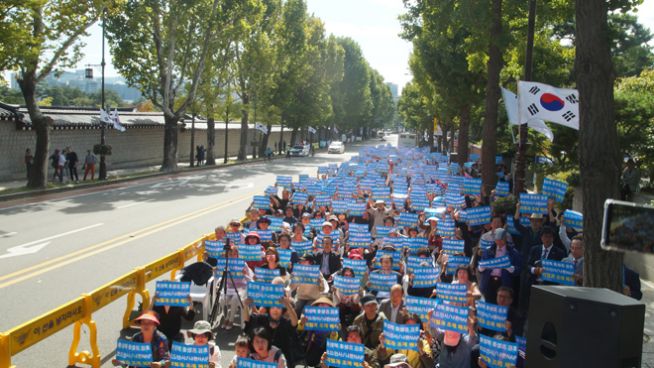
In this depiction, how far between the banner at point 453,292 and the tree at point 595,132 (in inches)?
79.1

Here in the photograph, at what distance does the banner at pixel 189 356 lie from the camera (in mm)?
6738

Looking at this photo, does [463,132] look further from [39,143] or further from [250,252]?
[250,252]

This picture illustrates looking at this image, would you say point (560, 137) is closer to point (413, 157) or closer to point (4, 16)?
point (413, 157)

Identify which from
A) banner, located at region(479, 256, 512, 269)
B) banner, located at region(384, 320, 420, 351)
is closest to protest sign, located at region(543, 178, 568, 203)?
banner, located at region(479, 256, 512, 269)

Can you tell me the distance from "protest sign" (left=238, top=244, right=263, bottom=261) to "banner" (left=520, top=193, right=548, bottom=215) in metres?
5.24

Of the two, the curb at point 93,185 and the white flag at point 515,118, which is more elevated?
the white flag at point 515,118

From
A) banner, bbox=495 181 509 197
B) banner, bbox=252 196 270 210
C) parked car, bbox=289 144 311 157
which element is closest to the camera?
banner, bbox=252 196 270 210

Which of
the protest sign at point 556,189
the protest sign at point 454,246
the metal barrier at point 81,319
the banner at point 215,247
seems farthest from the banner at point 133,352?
the protest sign at point 556,189

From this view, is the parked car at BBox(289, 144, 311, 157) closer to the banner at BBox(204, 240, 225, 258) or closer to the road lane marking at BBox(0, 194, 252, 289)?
the road lane marking at BBox(0, 194, 252, 289)

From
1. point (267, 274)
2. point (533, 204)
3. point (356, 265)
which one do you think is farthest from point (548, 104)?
point (267, 274)

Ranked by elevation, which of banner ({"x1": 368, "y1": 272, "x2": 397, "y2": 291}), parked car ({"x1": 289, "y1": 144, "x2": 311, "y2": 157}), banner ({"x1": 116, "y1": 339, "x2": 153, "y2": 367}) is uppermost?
banner ({"x1": 368, "y1": 272, "x2": 397, "y2": 291})

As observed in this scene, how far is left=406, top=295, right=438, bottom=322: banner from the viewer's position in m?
8.40

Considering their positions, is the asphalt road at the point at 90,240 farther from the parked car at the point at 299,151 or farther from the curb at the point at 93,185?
the parked car at the point at 299,151

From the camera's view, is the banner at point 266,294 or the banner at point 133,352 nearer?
the banner at point 133,352
